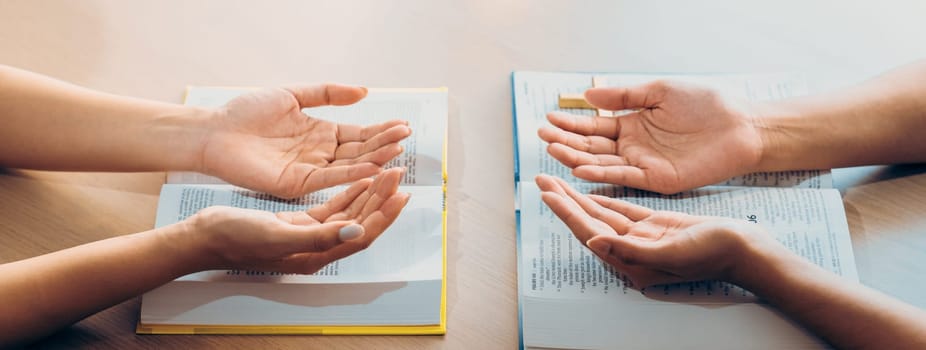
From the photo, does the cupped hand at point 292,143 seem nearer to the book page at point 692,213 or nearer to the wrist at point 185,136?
the wrist at point 185,136

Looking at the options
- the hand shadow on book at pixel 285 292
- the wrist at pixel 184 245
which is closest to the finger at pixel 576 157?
the hand shadow on book at pixel 285 292

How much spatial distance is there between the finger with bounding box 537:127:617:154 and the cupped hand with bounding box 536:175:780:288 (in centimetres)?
7

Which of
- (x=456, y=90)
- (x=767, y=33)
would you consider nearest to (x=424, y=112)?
(x=456, y=90)

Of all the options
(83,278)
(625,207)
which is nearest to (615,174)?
(625,207)

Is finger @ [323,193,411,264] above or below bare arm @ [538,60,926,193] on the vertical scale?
below

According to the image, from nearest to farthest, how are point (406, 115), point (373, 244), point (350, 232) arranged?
point (350, 232), point (373, 244), point (406, 115)

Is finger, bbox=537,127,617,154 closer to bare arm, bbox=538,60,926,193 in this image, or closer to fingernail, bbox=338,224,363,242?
bare arm, bbox=538,60,926,193

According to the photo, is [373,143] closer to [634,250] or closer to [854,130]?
[634,250]

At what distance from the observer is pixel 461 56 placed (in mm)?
939

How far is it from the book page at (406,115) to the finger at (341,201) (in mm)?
94

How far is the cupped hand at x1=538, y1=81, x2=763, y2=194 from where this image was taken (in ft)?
2.62

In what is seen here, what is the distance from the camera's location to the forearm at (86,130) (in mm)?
788

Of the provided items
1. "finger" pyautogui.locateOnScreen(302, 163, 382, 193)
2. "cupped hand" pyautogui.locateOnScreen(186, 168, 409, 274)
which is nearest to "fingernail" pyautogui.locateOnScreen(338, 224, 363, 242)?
"cupped hand" pyautogui.locateOnScreen(186, 168, 409, 274)

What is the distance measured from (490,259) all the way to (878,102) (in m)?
0.55
